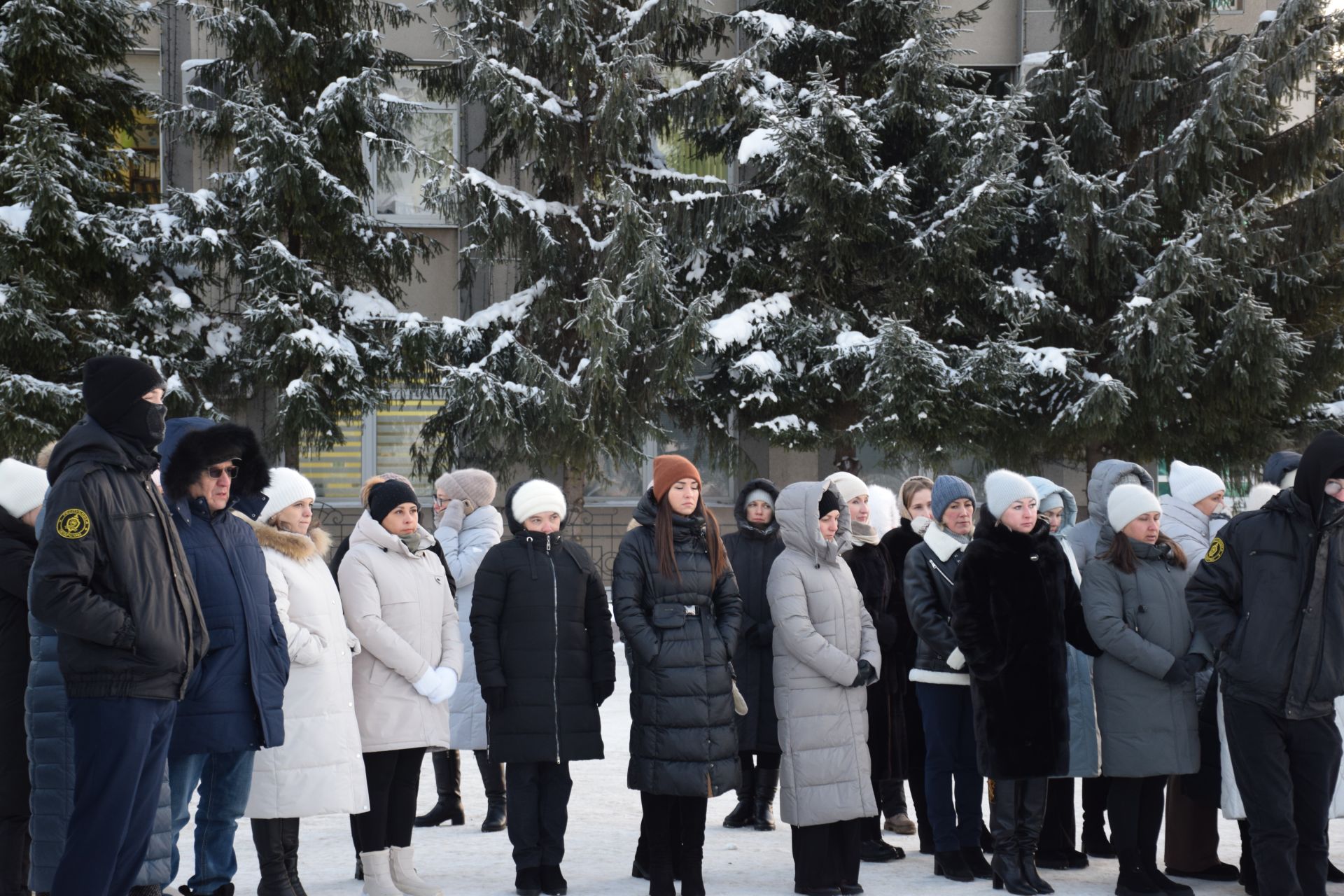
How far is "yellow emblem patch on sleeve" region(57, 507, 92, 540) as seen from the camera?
448 centimetres

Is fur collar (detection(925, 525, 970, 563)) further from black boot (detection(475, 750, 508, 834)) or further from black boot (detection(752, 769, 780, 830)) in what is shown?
black boot (detection(475, 750, 508, 834))

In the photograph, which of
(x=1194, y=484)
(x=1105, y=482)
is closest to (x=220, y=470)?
(x=1105, y=482)

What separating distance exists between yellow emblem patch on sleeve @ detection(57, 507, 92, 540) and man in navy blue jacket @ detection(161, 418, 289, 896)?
968 mm

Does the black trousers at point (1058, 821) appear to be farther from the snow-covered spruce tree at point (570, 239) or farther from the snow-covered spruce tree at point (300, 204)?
the snow-covered spruce tree at point (300, 204)

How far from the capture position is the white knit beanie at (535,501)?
260 inches

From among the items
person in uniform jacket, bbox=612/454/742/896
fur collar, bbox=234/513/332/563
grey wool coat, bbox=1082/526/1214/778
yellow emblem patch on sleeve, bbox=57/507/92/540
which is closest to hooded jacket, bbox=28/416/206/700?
yellow emblem patch on sleeve, bbox=57/507/92/540

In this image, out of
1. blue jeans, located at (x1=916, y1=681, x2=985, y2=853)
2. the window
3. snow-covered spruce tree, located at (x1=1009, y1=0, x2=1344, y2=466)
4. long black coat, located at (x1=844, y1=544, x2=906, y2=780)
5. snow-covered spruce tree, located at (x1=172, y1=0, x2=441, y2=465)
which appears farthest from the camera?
the window

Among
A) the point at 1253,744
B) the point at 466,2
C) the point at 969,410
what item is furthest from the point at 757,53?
the point at 1253,744

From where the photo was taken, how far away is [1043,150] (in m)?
17.6

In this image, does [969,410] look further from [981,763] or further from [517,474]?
[981,763]

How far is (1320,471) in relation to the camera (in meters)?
5.77

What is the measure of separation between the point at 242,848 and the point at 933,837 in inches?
139

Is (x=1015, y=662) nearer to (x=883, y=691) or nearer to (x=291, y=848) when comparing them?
(x=883, y=691)

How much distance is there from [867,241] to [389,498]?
36.1 ft
